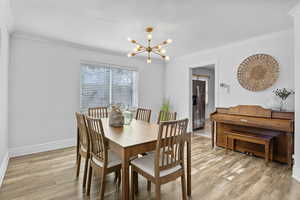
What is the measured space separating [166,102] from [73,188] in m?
3.96

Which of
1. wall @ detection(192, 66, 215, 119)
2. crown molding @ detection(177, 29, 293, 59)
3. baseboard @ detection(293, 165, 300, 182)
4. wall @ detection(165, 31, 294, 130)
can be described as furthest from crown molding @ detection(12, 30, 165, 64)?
baseboard @ detection(293, 165, 300, 182)

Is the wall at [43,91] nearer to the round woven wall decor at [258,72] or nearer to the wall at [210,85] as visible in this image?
the round woven wall decor at [258,72]

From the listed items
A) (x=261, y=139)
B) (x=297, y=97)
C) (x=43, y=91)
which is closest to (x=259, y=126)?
(x=261, y=139)

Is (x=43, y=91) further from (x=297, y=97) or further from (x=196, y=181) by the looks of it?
(x=297, y=97)

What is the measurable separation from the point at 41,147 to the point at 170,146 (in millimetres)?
3183

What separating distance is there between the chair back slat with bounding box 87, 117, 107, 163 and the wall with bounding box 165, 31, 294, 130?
3283 mm

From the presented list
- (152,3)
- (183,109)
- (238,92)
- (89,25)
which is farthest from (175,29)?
(183,109)

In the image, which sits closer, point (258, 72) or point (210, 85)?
point (258, 72)

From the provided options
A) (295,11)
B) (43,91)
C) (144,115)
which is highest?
(295,11)

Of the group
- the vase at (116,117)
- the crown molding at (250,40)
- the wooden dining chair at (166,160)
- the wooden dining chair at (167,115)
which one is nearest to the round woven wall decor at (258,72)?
the crown molding at (250,40)

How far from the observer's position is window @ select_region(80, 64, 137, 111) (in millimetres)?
4035

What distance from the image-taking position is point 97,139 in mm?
1814

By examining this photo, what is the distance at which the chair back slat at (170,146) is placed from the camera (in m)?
1.52

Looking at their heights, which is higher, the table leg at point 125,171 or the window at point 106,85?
the window at point 106,85
